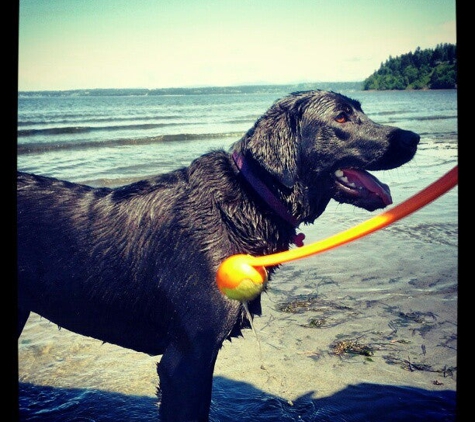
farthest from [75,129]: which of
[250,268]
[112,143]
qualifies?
[250,268]

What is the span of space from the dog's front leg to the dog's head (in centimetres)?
97

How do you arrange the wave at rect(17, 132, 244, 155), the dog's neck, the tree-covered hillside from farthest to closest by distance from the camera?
the tree-covered hillside < the wave at rect(17, 132, 244, 155) < the dog's neck

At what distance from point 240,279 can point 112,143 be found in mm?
15914

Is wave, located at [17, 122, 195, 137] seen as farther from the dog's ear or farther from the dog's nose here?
the dog's nose

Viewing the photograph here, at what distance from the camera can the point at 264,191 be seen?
2.71 metres

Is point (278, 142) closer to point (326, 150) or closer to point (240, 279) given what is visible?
point (326, 150)

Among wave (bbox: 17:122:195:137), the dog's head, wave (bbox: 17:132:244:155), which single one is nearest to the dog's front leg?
the dog's head

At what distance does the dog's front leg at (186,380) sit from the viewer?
2.53m

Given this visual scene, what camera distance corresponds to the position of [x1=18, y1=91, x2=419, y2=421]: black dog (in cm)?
259

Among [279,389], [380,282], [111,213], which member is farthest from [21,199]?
[380,282]

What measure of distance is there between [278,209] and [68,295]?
128 centimetres

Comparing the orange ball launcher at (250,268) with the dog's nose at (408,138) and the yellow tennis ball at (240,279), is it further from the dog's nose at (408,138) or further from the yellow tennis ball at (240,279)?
the dog's nose at (408,138)

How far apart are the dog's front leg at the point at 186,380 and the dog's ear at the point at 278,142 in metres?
1.03

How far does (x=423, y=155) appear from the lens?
13.1 metres
